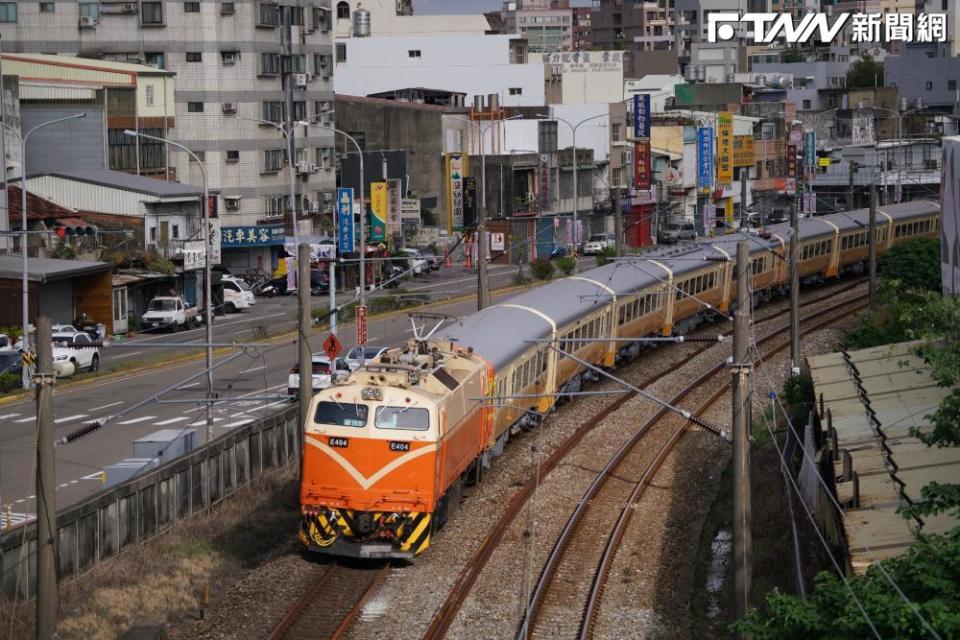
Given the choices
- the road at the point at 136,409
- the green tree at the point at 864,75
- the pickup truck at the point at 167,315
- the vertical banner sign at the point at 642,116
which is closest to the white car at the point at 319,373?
the road at the point at 136,409

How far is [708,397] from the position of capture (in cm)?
3459

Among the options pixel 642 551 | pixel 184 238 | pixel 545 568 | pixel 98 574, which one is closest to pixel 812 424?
pixel 642 551

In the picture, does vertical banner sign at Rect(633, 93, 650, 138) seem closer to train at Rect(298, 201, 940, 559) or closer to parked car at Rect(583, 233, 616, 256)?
parked car at Rect(583, 233, 616, 256)

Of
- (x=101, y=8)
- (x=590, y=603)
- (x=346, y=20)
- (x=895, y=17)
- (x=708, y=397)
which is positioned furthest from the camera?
(x=895, y=17)

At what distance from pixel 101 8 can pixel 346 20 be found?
133 feet

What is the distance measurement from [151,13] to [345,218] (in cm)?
2091

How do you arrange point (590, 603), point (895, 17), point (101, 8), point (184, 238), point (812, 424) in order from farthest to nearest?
point (895, 17) → point (101, 8) → point (184, 238) → point (812, 424) → point (590, 603)

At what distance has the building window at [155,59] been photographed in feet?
222

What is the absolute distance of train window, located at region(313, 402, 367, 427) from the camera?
20422 mm

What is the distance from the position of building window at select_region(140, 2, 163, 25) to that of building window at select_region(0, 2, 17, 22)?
613 centimetres

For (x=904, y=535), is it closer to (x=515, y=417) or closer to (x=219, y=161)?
(x=515, y=417)

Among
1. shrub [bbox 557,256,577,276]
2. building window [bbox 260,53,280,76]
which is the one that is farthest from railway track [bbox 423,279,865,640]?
building window [bbox 260,53,280,76]

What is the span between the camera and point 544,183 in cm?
7588

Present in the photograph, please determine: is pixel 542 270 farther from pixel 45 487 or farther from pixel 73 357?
pixel 45 487
